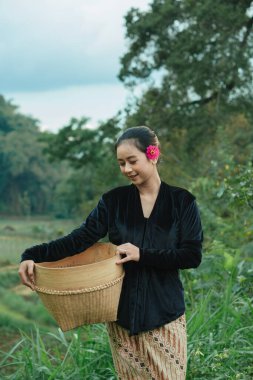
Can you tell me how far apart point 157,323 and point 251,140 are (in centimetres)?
1094

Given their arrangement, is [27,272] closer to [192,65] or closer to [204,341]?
[204,341]

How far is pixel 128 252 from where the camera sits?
94.0 inches

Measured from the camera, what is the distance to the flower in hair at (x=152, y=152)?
2.49m

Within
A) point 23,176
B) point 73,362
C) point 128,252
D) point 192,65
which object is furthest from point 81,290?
point 23,176

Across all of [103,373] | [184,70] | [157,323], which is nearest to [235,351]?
[103,373]

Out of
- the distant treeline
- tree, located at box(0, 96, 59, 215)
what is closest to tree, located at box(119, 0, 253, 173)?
the distant treeline

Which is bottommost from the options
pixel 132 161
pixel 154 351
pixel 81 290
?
pixel 154 351

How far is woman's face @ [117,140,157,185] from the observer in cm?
245

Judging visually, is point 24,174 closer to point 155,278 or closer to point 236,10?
point 236,10

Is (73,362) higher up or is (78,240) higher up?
(78,240)

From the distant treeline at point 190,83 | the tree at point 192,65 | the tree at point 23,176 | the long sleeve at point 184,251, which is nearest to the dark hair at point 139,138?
the long sleeve at point 184,251

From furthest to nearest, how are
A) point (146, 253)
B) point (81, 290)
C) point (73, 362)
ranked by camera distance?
1. point (73, 362)
2. point (146, 253)
3. point (81, 290)

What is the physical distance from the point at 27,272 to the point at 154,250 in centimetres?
49

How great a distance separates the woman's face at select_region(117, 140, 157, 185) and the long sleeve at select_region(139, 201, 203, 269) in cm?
22
